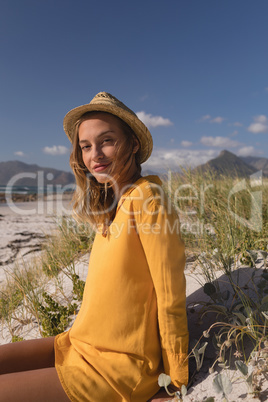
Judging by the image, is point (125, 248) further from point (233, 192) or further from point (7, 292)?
point (233, 192)

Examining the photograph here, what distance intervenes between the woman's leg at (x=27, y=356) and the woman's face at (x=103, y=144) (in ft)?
3.00

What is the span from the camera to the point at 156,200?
1275 mm

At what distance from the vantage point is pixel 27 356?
1516mm

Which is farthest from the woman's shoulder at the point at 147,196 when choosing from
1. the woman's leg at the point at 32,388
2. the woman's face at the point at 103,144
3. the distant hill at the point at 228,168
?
the distant hill at the point at 228,168

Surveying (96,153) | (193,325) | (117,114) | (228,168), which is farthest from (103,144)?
(228,168)

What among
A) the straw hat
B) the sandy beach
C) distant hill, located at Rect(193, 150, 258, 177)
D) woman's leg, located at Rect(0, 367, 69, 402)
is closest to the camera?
woman's leg, located at Rect(0, 367, 69, 402)

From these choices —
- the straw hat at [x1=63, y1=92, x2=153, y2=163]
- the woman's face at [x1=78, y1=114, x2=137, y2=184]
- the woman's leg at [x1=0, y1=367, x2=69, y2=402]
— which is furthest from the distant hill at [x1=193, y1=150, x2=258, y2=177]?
the woman's leg at [x1=0, y1=367, x2=69, y2=402]

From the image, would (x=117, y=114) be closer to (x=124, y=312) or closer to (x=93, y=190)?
(x=93, y=190)

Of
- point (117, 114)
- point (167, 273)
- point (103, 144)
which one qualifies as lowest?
point (167, 273)

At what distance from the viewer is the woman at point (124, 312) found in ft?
4.07

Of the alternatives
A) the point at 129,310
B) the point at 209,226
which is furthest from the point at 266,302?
the point at 209,226

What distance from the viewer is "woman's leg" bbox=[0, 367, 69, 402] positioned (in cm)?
120

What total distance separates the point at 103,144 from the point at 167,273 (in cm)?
69

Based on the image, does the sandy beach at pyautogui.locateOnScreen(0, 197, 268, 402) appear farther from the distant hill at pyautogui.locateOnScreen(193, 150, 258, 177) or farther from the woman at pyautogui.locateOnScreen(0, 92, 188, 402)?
the distant hill at pyautogui.locateOnScreen(193, 150, 258, 177)
